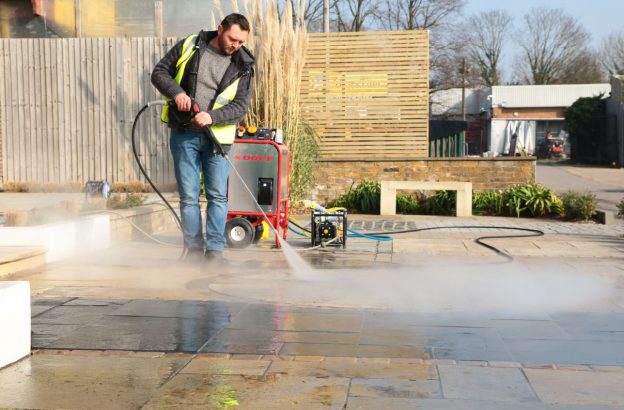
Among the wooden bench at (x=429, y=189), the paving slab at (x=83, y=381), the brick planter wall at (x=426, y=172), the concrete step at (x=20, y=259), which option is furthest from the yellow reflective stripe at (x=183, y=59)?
the brick planter wall at (x=426, y=172)

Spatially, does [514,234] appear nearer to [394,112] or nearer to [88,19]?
[394,112]

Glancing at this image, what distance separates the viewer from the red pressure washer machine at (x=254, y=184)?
743 centimetres

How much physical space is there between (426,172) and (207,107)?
291 inches

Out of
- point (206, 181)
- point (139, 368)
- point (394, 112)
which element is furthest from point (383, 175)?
point (139, 368)

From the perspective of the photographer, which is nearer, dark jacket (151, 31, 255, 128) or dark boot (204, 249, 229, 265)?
dark jacket (151, 31, 255, 128)

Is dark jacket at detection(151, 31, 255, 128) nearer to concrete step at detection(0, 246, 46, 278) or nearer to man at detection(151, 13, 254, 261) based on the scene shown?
man at detection(151, 13, 254, 261)

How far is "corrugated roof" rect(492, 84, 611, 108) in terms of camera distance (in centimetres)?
5381

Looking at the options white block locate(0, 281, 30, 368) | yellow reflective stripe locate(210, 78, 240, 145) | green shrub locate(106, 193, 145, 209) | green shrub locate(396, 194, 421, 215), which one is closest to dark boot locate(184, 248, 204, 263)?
yellow reflective stripe locate(210, 78, 240, 145)

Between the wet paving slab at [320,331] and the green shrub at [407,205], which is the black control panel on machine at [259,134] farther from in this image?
the green shrub at [407,205]

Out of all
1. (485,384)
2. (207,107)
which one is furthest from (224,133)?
(485,384)

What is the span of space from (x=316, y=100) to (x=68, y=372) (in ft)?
37.3

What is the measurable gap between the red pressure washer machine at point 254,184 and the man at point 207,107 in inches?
42.3

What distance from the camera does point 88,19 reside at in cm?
1442

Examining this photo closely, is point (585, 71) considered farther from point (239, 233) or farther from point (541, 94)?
point (239, 233)
